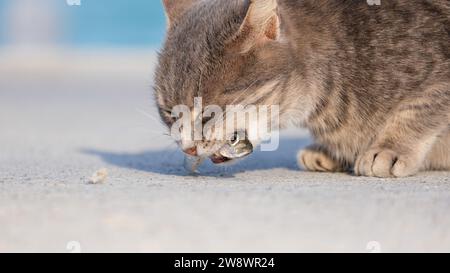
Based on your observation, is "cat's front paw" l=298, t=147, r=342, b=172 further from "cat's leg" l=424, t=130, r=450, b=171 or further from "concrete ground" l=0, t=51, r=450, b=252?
"cat's leg" l=424, t=130, r=450, b=171

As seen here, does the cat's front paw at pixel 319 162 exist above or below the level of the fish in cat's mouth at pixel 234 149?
below

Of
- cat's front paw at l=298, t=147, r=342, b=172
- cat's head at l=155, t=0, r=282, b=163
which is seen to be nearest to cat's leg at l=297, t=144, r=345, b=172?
cat's front paw at l=298, t=147, r=342, b=172

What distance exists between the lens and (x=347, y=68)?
2457 millimetres

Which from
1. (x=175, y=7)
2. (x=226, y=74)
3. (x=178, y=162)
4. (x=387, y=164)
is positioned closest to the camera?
(x=226, y=74)

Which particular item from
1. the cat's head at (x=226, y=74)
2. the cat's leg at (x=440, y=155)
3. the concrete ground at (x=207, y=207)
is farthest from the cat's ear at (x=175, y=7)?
the cat's leg at (x=440, y=155)

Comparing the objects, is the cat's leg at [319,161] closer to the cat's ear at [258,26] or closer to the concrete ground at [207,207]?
the concrete ground at [207,207]

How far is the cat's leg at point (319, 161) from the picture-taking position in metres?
2.76

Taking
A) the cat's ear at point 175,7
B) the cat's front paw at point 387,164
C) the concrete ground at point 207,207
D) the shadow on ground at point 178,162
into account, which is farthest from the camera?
the shadow on ground at point 178,162

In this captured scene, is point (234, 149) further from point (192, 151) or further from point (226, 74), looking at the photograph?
point (226, 74)

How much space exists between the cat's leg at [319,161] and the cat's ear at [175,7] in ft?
2.48

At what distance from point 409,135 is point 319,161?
421 mm

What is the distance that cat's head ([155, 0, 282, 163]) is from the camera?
2182 millimetres

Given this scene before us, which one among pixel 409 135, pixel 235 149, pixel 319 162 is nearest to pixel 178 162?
pixel 319 162

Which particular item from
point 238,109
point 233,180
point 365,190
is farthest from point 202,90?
point 365,190
